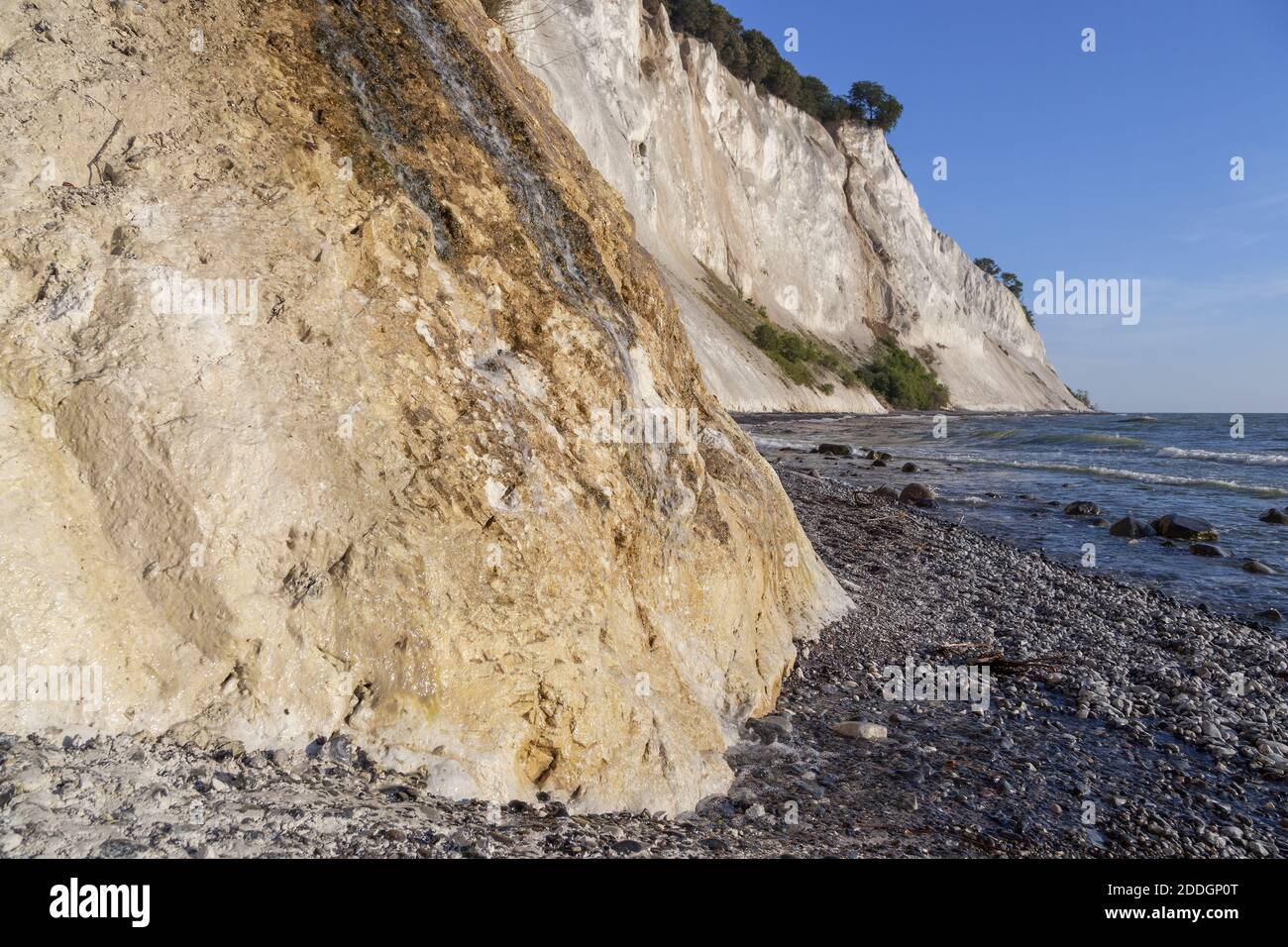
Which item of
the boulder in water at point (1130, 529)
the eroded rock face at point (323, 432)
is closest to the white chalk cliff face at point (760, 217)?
the boulder in water at point (1130, 529)

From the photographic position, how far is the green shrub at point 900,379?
215 ft

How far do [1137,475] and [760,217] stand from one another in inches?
1734

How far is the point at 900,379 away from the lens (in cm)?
6612

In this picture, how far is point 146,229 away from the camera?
13.7ft

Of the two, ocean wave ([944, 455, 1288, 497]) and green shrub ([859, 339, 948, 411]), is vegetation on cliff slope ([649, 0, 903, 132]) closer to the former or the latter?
green shrub ([859, 339, 948, 411])

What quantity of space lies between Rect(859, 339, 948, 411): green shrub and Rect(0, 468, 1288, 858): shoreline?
5675cm

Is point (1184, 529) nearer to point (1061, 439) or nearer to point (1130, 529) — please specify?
point (1130, 529)

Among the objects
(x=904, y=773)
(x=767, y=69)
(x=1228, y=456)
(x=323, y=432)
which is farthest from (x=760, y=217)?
(x=323, y=432)

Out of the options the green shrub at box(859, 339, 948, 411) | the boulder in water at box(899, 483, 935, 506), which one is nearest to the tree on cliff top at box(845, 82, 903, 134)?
the green shrub at box(859, 339, 948, 411)

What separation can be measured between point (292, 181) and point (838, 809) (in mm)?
5270

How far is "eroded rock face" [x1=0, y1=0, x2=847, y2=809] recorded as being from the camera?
369 centimetres

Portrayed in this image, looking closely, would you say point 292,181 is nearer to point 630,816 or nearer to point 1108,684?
point 630,816

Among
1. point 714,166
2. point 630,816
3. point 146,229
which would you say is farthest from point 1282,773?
point 714,166

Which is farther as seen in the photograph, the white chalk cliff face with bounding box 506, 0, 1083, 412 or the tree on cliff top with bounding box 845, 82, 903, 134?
the tree on cliff top with bounding box 845, 82, 903, 134
